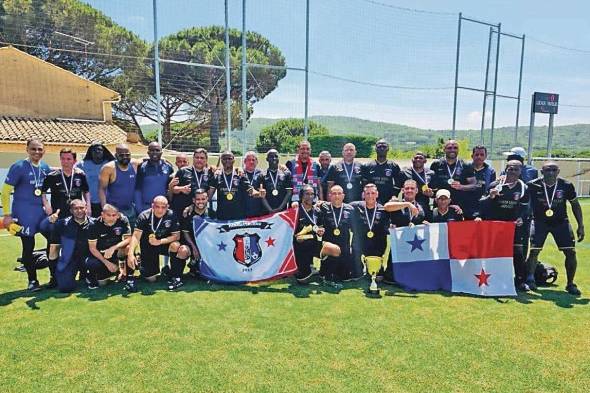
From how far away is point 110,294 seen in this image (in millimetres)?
5230

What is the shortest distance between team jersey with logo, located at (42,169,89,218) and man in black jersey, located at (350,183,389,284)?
3711 mm

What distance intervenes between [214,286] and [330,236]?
Result: 171 centimetres

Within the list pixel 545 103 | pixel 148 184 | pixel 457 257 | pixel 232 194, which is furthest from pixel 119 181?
pixel 545 103

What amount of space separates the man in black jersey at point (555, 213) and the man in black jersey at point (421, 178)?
1.38m

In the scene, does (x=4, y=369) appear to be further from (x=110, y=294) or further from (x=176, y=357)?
(x=110, y=294)

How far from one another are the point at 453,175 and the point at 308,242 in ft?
7.95

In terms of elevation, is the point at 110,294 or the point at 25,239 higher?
the point at 25,239

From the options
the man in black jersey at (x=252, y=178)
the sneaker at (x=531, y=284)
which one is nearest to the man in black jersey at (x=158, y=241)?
the man in black jersey at (x=252, y=178)

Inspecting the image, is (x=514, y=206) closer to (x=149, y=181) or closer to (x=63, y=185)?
(x=149, y=181)

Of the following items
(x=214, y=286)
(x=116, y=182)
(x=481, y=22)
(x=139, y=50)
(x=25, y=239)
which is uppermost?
(x=481, y=22)

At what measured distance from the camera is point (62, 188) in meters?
5.50

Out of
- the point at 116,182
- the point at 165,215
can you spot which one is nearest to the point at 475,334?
the point at 165,215

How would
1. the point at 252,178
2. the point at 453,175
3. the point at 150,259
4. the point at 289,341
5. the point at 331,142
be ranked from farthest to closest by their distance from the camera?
the point at 331,142
the point at 252,178
the point at 453,175
the point at 150,259
the point at 289,341

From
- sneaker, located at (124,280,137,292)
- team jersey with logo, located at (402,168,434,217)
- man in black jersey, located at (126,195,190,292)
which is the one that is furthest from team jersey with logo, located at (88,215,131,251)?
team jersey with logo, located at (402,168,434,217)
